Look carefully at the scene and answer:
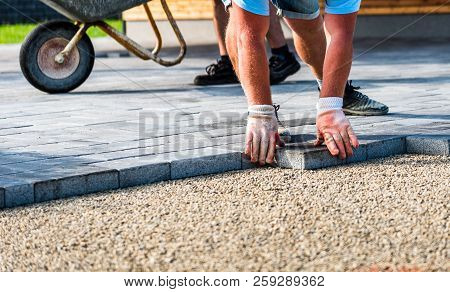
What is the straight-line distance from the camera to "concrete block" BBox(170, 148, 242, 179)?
448 cm

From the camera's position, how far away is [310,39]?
17.2 feet

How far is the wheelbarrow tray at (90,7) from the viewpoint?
717 cm

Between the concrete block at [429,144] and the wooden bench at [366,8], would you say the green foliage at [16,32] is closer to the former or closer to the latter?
the wooden bench at [366,8]

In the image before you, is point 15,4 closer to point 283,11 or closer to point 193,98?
point 193,98

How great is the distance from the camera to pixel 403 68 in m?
8.90

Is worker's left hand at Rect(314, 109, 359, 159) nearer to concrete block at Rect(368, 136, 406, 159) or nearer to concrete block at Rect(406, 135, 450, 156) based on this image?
concrete block at Rect(368, 136, 406, 159)

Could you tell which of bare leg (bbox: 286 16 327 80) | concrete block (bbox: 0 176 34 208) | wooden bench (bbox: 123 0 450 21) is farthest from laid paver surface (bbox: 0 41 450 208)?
wooden bench (bbox: 123 0 450 21)

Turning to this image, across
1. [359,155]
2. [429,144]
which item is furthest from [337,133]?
[429,144]

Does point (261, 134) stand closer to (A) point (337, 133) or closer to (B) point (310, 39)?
(A) point (337, 133)

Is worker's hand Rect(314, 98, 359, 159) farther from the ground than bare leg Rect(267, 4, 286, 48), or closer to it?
closer to it

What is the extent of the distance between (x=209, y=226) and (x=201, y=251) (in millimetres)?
329

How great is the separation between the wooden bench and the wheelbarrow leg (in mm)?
6642

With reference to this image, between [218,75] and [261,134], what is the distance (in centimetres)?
324
